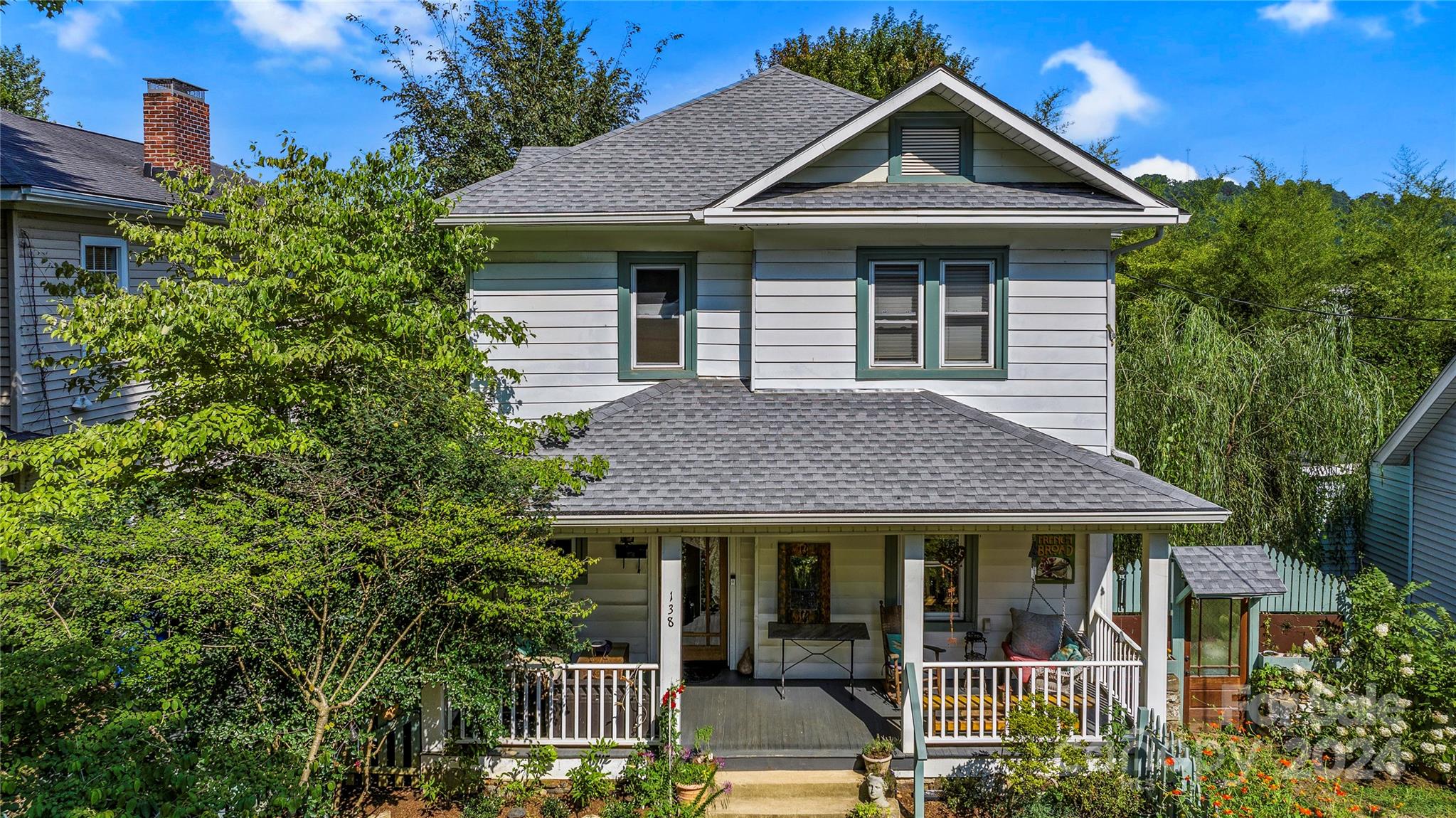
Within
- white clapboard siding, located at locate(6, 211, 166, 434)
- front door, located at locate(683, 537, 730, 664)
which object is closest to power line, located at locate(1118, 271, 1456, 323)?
front door, located at locate(683, 537, 730, 664)

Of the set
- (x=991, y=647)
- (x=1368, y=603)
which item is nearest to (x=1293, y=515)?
(x=1368, y=603)

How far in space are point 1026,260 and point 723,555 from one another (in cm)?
557

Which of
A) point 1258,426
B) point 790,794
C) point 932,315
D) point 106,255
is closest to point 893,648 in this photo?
point 790,794

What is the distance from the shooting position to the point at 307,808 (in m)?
6.71

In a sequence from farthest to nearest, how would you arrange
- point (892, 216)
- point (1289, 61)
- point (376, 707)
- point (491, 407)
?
point (1289, 61)
point (491, 407)
point (892, 216)
point (376, 707)

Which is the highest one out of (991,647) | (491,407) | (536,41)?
(536,41)

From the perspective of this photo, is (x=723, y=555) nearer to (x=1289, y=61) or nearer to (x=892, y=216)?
(x=892, y=216)

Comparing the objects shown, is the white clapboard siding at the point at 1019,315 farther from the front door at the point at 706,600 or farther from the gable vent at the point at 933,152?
the front door at the point at 706,600

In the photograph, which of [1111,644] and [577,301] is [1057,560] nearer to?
[1111,644]

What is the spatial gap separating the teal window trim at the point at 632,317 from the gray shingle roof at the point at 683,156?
730 mm

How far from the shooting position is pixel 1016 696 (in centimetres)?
1004

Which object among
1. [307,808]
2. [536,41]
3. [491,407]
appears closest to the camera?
[307,808]

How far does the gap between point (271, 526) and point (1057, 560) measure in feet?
30.4

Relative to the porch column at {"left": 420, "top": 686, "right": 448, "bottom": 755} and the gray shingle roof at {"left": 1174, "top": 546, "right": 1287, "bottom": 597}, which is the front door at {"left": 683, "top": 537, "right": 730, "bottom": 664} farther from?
the gray shingle roof at {"left": 1174, "top": 546, "right": 1287, "bottom": 597}
